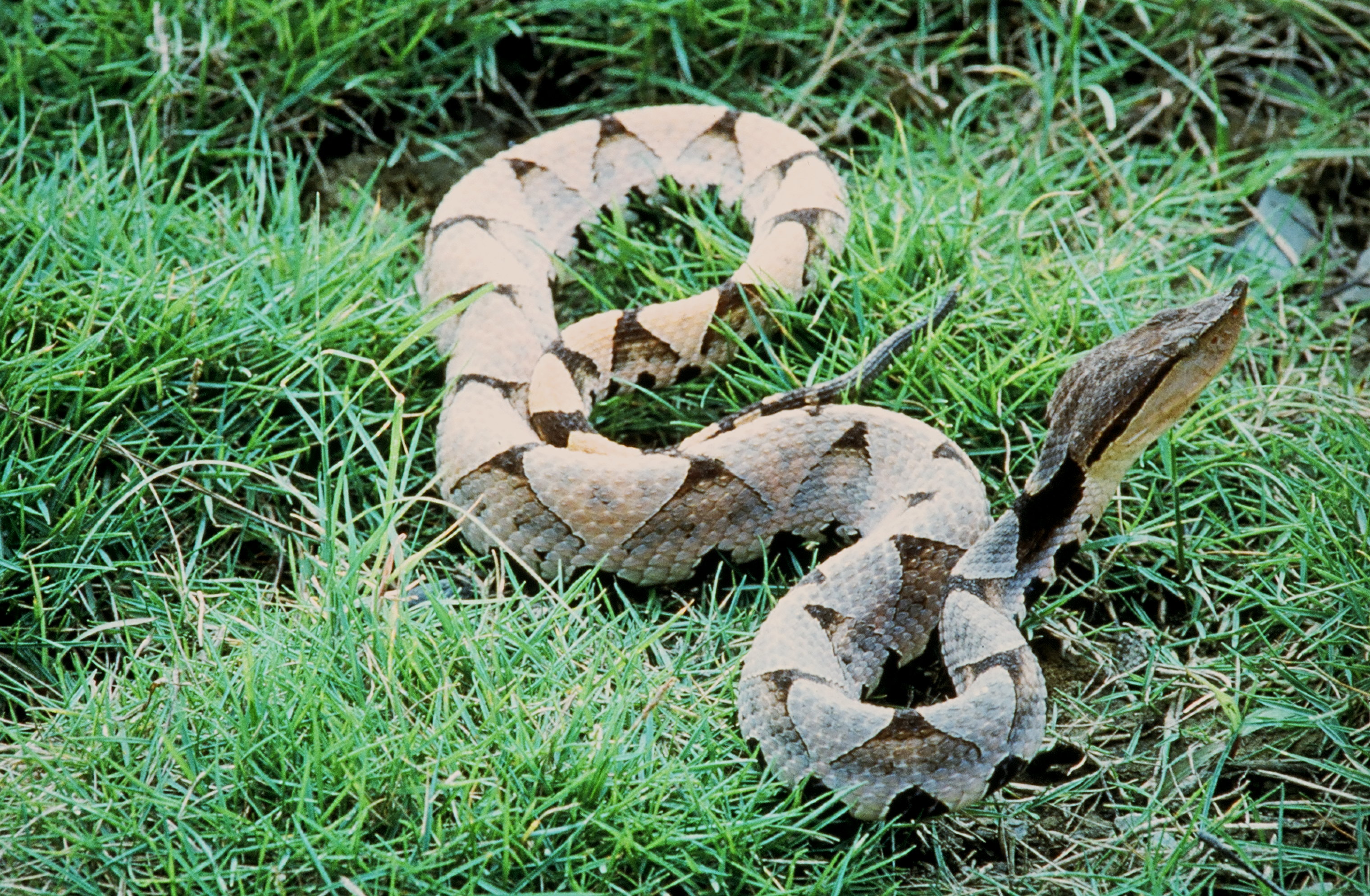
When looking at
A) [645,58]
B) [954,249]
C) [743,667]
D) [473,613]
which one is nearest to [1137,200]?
[954,249]

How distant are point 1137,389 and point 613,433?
2024 millimetres

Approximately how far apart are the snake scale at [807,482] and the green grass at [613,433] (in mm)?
159

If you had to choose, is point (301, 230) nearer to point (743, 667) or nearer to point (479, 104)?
point (479, 104)

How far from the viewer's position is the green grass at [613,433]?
3.21 metres

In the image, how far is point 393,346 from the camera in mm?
4738

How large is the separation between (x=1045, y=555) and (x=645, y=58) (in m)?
3.32

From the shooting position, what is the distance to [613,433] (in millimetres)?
4734

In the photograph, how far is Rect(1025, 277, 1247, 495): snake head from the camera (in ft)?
12.1

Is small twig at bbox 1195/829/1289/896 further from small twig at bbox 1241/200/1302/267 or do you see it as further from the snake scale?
small twig at bbox 1241/200/1302/267

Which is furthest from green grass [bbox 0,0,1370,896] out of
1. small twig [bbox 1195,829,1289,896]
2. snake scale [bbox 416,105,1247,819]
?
snake scale [bbox 416,105,1247,819]

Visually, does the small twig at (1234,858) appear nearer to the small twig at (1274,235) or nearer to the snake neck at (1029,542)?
the snake neck at (1029,542)

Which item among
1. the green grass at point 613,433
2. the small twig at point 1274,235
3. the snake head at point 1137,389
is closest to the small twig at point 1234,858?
the green grass at point 613,433

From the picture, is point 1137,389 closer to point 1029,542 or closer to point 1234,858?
point 1029,542

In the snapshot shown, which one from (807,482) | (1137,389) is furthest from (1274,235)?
(807,482)
